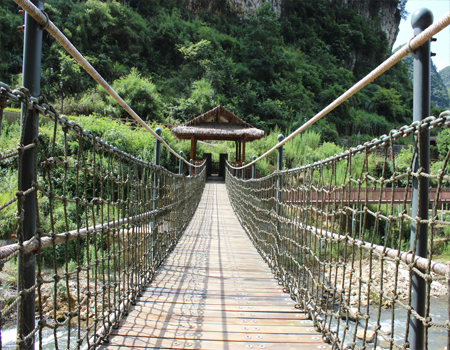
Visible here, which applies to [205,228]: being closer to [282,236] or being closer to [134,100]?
[282,236]

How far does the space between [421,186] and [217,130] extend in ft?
36.1

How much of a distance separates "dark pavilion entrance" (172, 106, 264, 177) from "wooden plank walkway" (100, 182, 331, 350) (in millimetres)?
8488

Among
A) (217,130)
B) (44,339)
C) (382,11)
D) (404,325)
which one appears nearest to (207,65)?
(217,130)

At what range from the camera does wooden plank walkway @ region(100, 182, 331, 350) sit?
1406mm

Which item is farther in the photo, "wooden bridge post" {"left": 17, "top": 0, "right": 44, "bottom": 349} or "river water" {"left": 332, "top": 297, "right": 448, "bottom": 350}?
"river water" {"left": 332, "top": 297, "right": 448, "bottom": 350}

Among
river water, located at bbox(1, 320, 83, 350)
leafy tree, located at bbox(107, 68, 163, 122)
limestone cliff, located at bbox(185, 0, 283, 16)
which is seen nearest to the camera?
river water, located at bbox(1, 320, 83, 350)

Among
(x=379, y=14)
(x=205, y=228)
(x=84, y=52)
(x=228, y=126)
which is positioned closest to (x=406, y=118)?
(x=379, y=14)

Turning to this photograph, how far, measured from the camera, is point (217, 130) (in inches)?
459

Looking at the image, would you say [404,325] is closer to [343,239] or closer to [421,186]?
[343,239]

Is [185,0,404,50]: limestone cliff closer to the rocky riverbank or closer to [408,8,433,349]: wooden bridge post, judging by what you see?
the rocky riverbank

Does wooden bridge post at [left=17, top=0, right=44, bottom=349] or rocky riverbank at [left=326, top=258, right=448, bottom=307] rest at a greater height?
wooden bridge post at [left=17, top=0, right=44, bottom=349]

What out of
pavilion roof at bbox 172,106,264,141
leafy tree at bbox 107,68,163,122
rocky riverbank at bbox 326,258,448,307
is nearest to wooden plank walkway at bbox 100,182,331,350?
rocky riverbank at bbox 326,258,448,307

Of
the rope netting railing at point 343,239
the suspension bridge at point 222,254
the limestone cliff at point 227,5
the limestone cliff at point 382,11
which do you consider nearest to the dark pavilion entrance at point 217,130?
the rope netting railing at point 343,239

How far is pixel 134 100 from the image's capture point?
59.0 feet
